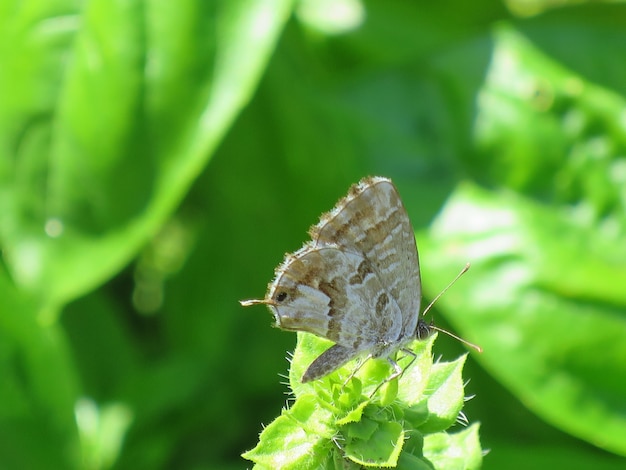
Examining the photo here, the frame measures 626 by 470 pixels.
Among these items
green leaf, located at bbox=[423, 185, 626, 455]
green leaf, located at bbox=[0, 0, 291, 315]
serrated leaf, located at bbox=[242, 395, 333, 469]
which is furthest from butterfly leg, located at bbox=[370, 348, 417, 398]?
green leaf, located at bbox=[0, 0, 291, 315]

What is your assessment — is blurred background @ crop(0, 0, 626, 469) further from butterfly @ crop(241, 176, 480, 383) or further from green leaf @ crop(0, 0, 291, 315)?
butterfly @ crop(241, 176, 480, 383)

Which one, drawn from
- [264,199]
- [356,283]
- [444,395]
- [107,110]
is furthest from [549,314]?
[107,110]

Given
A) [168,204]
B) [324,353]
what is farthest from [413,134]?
[324,353]

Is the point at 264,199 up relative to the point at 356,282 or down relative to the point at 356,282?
down

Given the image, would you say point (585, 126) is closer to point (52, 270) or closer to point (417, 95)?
point (417, 95)

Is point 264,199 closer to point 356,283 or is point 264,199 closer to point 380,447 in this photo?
point 356,283

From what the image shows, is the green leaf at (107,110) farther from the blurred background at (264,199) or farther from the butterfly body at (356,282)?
the butterfly body at (356,282)

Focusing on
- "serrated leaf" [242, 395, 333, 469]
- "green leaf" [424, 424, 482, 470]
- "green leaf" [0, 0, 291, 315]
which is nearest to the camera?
"serrated leaf" [242, 395, 333, 469]

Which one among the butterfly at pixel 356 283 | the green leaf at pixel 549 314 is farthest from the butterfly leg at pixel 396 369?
the green leaf at pixel 549 314
